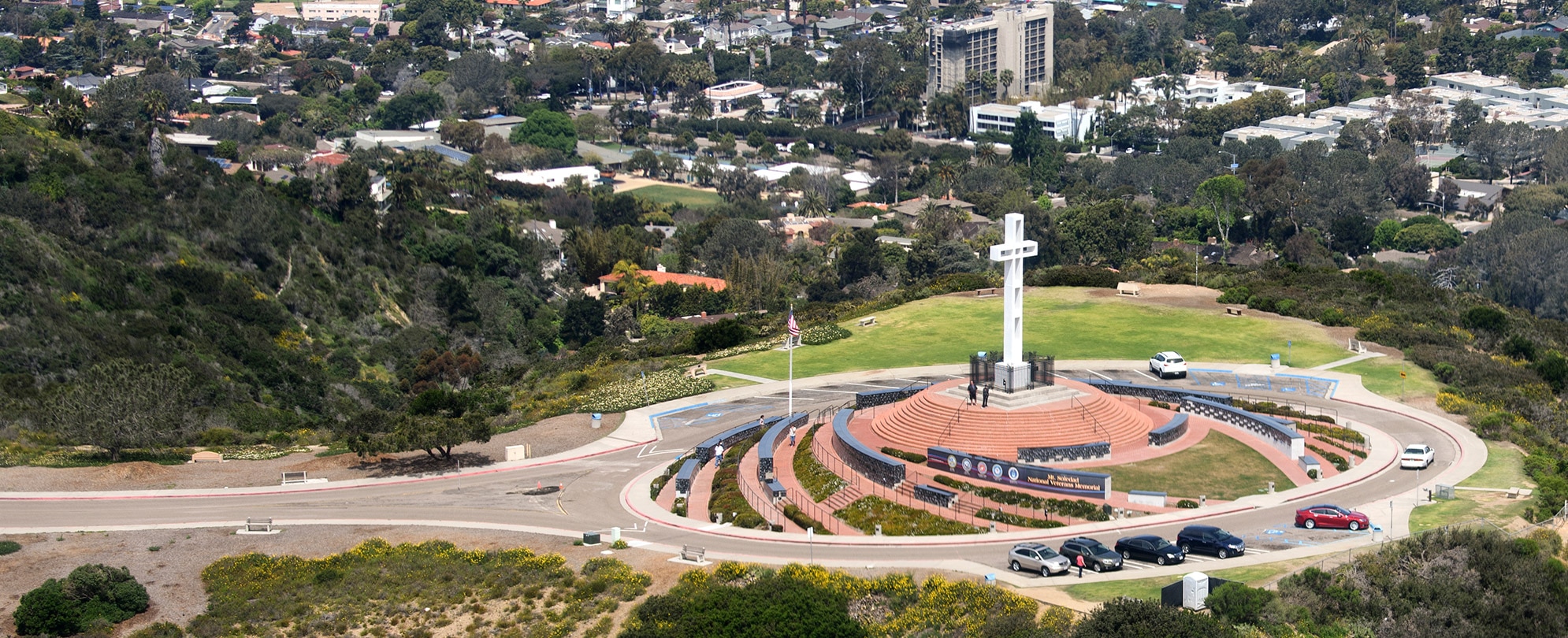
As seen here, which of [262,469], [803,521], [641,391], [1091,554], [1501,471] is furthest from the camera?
[641,391]

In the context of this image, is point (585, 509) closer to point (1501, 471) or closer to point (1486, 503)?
point (1486, 503)

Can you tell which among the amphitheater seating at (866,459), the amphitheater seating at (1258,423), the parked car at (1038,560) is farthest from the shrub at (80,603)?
the amphitheater seating at (1258,423)

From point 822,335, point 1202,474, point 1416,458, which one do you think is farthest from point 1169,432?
point 822,335

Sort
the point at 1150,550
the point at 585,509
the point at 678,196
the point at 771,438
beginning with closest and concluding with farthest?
the point at 1150,550 → the point at 585,509 → the point at 771,438 → the point at 678,196

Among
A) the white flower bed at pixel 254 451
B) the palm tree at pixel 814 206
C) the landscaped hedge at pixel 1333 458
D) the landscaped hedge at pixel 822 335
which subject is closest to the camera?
the landscaped hedge at pixel 1333 458

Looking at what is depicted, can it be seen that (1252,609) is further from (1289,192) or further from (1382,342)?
(1289,192)

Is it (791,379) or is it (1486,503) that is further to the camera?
(791,379)

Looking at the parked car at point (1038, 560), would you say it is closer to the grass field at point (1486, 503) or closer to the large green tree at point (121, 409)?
the grass field at point (1486, 503)

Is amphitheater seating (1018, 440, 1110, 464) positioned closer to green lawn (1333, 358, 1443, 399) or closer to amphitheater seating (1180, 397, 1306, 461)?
amphitheater seating (1180, 397, 1306, 461)
